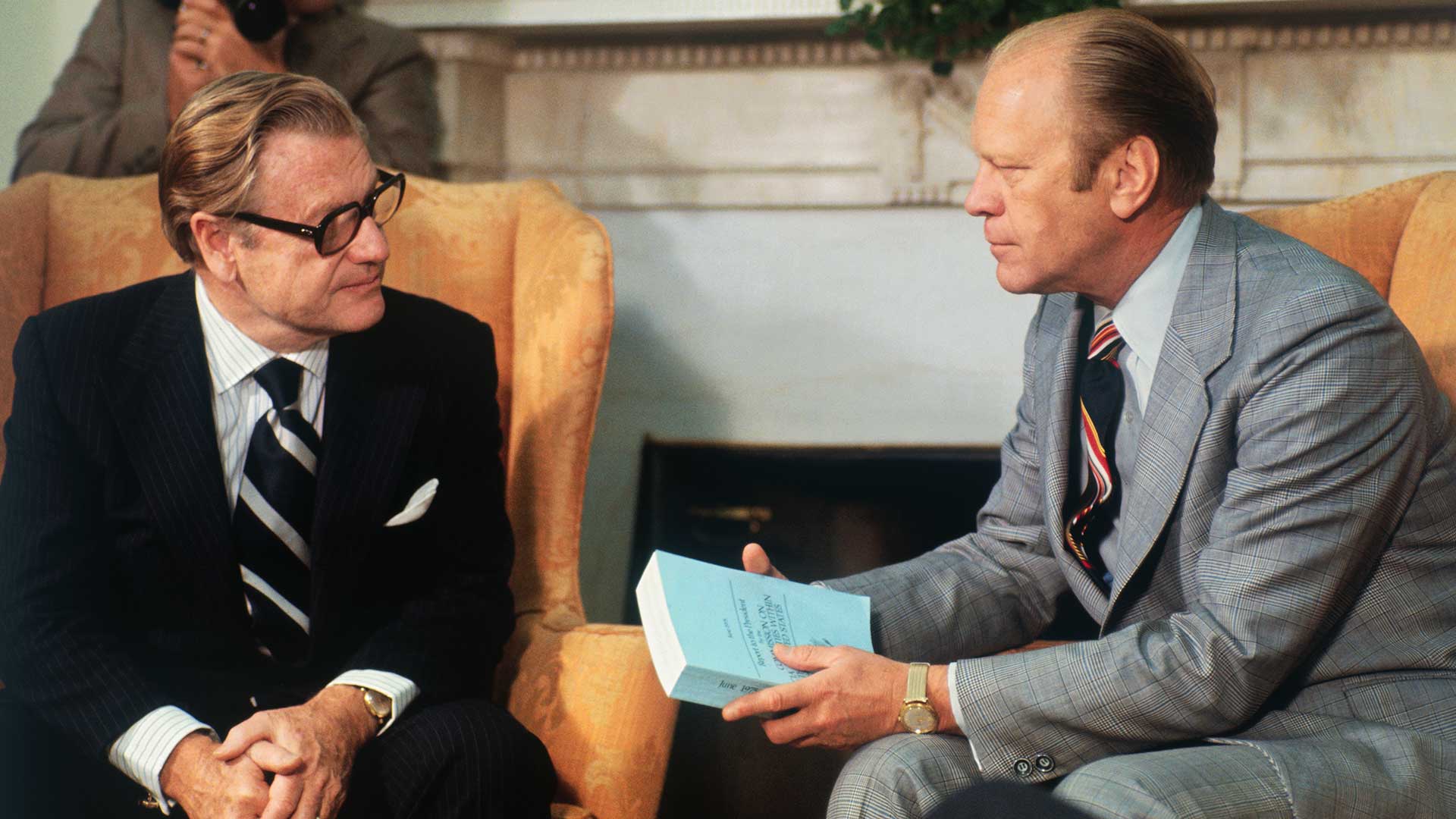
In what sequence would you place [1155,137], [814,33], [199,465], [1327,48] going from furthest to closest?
[814,33] → [1327,48] → [199,465] → [1155,137]

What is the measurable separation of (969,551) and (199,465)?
942 mm

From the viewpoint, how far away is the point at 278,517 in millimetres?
1564

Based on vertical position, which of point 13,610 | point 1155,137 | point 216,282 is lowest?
point 13,610

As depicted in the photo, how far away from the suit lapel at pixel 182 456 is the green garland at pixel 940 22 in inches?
56.7

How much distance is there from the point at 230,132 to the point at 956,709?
102 cm

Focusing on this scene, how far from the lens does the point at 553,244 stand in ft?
6.45

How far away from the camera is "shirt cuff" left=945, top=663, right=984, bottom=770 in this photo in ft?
4.30

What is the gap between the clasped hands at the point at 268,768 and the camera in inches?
53.4

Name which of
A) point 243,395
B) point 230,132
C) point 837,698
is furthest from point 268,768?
point 230,132

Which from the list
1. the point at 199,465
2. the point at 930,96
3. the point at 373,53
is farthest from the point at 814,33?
the point at 199,465

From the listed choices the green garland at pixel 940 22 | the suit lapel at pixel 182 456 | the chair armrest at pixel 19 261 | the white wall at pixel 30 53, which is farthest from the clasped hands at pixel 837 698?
the white wall at pixel 30 53

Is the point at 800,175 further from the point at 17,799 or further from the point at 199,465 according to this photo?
the point at 17,799

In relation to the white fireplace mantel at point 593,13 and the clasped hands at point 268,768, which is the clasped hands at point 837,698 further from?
the white fireplace mantel at point 593,13

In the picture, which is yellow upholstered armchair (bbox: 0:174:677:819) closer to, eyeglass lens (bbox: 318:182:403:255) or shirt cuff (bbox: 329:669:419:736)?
shirt cuff (bbox: 329:669:419:736)
